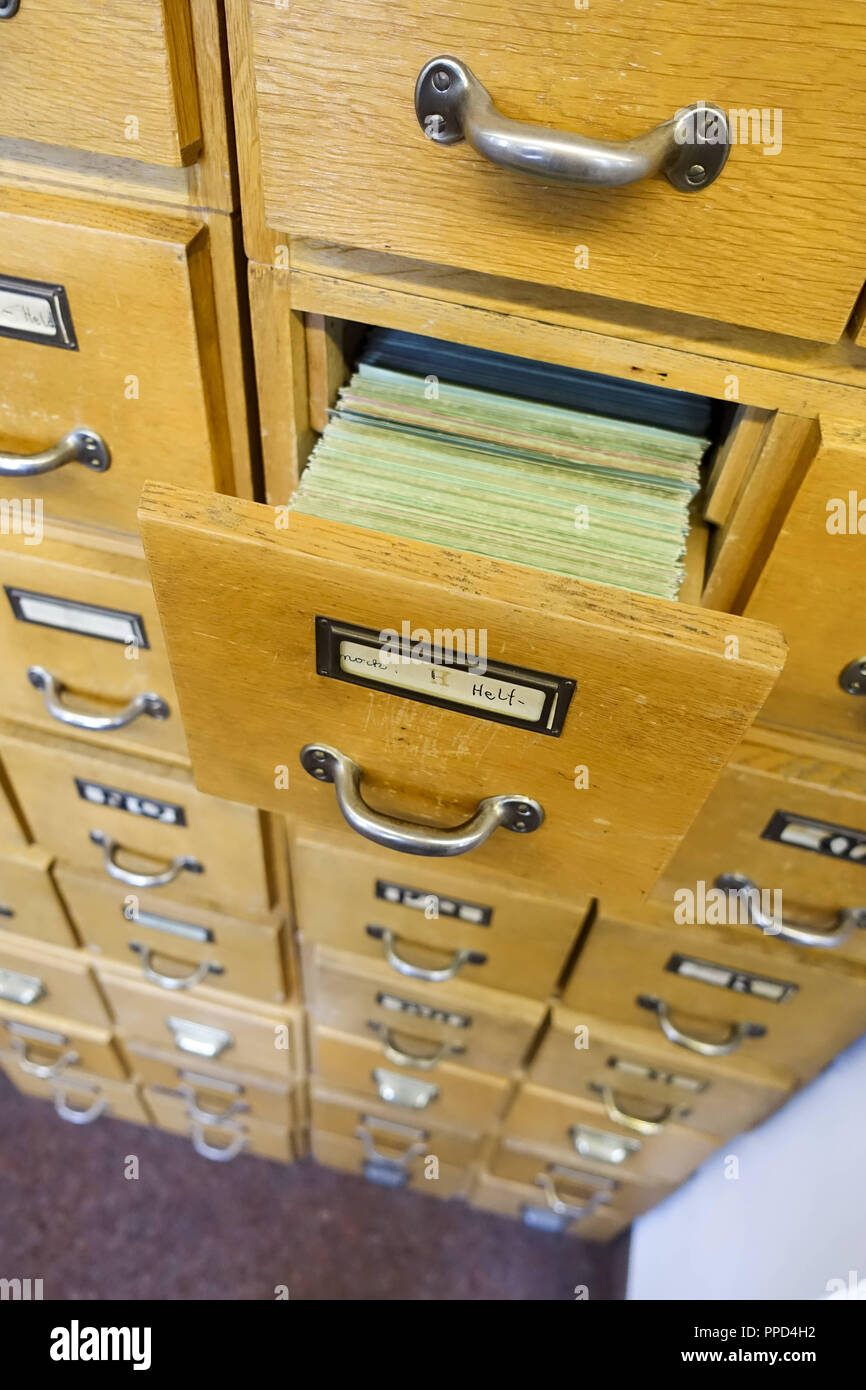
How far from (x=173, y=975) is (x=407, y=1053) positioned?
256 millimetres

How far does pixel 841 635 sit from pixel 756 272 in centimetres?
18

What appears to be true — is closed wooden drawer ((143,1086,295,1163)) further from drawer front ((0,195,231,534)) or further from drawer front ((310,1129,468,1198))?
drawer front ((0,195,231,534))

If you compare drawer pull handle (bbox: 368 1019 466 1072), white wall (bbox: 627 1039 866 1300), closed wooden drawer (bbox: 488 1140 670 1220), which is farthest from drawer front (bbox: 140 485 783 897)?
closed wooden drawer (bbox: 488 1140 670 1220)

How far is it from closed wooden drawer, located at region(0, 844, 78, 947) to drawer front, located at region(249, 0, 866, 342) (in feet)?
2.14

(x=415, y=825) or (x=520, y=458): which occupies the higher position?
(x=520, y=458)

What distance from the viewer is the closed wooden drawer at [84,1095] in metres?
1.16

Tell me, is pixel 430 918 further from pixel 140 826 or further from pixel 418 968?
pixel 140 826

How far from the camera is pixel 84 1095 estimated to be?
1.19 m

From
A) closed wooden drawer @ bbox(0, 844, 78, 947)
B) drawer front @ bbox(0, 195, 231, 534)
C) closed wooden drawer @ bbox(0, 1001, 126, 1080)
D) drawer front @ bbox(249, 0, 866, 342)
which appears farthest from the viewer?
closed wooden drawer @ bbox(0, 1001, 126, 1080)

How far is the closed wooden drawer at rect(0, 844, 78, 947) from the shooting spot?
0.81m

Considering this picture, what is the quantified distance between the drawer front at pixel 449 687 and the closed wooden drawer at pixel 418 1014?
37cm

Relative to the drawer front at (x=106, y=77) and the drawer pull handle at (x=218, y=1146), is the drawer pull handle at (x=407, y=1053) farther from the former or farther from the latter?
the drawer front at (x=106, y=77)

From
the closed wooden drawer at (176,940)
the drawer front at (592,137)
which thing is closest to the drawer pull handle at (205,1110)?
the closed wooden drawer at (176,940)

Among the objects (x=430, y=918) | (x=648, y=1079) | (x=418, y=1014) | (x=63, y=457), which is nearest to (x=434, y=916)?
(x=430, y=918)
